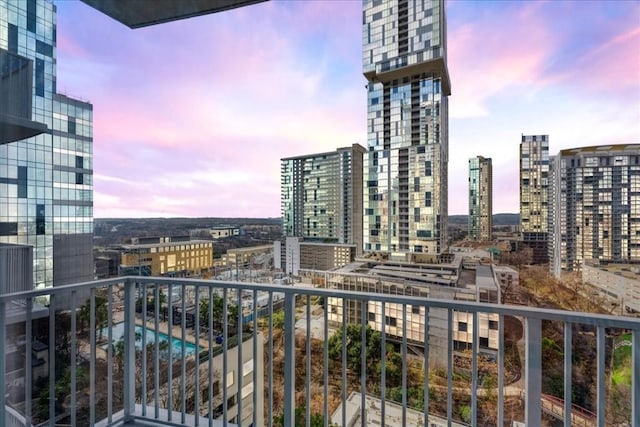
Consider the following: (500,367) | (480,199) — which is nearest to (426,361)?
(500,367)

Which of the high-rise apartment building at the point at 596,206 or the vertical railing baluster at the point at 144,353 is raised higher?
the high-rise apartment building at the point at 596,206

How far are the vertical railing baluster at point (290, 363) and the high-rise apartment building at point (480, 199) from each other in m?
2.99

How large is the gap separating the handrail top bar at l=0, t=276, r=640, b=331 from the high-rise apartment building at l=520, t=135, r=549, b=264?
2.12 m

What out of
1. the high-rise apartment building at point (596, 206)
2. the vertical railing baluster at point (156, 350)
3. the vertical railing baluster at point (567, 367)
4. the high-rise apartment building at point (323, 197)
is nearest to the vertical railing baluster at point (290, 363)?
the vertical railing baluster at point (156, 350)

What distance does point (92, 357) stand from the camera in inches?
64.2

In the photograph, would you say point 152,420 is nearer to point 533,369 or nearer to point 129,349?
point 129,349

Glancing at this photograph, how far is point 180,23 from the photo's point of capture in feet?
7.23

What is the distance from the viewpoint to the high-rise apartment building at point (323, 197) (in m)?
6.53

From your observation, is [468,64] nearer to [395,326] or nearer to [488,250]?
[488,250]

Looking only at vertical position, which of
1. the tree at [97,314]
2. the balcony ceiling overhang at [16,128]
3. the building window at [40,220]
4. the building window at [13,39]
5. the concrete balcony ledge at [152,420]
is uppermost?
the building window at [13,39]

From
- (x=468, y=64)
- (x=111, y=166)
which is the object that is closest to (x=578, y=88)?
(x=468, y=64)

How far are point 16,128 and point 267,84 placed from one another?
2.33m

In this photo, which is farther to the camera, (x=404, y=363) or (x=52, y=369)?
(x=52, y=369)

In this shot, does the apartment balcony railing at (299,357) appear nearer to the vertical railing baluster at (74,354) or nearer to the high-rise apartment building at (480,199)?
the vertical railing baluster at (74,354)
